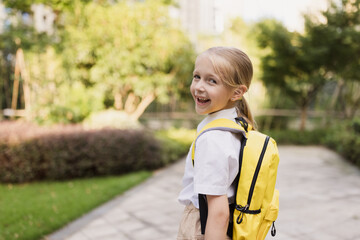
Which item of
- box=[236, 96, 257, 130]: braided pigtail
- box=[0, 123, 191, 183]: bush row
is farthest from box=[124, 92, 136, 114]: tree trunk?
box=[236, 96, 257, 130]: braided pigtail

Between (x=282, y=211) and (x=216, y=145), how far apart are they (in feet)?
10.2

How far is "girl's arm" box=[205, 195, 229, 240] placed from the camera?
1090mm

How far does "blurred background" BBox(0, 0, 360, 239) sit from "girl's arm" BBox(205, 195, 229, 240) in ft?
12.7

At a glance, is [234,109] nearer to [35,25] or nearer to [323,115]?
[35,25]

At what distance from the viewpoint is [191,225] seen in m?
1.26

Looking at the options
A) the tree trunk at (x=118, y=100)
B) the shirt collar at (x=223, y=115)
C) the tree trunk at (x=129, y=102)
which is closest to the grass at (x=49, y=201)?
the shirt collar at (x=223, y=115)

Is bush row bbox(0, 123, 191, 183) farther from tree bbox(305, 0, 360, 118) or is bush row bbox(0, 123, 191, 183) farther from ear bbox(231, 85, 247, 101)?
tree bbox(305, 0, 360, 118)

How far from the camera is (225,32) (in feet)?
45.3

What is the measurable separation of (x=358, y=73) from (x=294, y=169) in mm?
4685

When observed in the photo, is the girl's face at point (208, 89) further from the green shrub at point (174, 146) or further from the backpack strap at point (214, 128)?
the green shrub at point (174, 146)

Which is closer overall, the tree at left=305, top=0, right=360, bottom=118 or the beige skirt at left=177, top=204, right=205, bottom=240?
the beige skirt at left=177, top=204, right=205, bottom=240

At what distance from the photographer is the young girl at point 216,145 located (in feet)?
3.58

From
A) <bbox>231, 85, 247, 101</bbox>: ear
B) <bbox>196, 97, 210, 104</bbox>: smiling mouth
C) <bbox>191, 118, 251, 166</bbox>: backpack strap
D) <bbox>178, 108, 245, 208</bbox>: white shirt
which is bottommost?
<bbox>178, 108, 245, 208</bbox>: white shirt

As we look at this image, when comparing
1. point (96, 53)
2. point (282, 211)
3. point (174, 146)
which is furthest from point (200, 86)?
point (96, 53)
